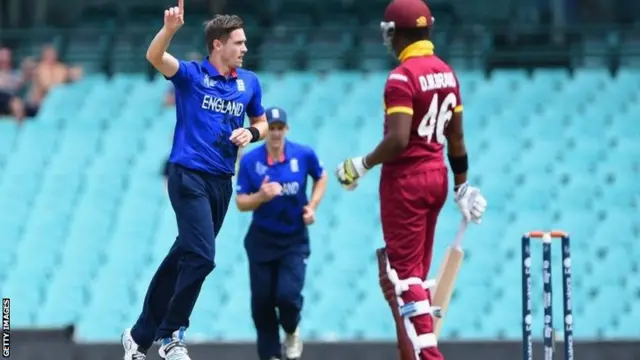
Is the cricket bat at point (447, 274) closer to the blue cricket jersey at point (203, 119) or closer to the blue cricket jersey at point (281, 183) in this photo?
the blue cricket jersey at point (203, 119)

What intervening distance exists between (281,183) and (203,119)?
233cm

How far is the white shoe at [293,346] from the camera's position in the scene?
11266 millimetres

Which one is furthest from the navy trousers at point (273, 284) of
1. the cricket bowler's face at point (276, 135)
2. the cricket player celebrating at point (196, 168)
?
the cricket player celebrating at point (196, 168)

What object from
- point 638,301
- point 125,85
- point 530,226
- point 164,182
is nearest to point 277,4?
point 125,85

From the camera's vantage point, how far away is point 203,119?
902 centimetres

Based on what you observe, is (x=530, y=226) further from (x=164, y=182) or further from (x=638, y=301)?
(x=164, y=182)

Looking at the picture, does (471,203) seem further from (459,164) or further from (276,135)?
(276,135)

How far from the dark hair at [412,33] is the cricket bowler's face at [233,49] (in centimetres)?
98

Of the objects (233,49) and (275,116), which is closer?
(233,49)

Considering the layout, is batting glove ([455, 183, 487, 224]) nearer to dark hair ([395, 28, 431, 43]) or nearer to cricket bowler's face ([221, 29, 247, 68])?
dark hair ([395, 28, 431, 43])

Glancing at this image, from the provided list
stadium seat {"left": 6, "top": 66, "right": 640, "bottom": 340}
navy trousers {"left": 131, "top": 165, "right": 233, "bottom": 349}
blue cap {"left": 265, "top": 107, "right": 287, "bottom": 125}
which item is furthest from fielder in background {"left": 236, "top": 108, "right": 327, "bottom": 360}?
stadium seat {"left": 6, "top": 66, "right": 640, "bottom": 340}

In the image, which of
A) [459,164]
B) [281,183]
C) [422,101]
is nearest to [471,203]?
[459,164]

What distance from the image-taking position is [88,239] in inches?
589

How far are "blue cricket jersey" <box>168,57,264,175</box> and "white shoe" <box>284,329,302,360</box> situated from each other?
2498 mm
